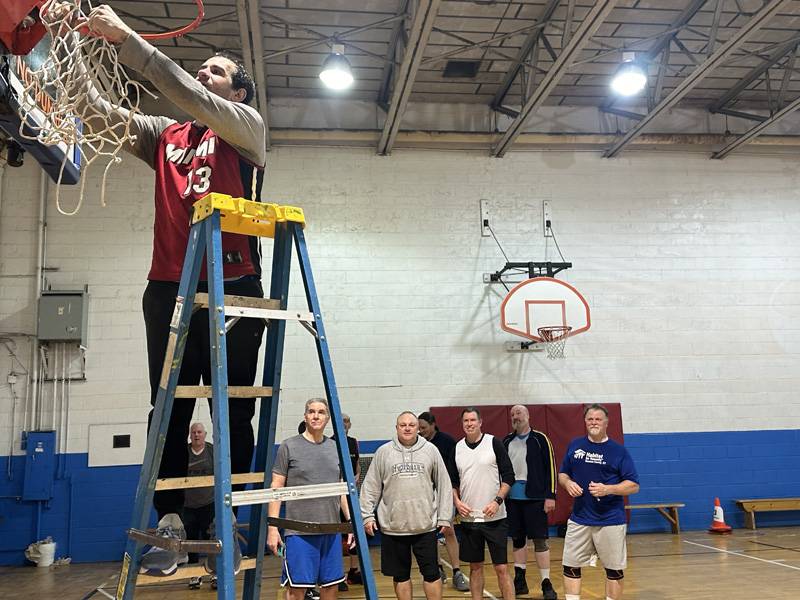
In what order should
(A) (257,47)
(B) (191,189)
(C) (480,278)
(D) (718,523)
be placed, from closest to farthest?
(B) (191,189) < (A) (257,47) < (D) (718,523) < (C) (480,278)

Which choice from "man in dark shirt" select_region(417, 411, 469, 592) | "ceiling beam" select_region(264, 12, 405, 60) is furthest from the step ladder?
"ceiling beam" select_region(264, 12, 405, 60)

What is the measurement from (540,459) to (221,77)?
244 inches

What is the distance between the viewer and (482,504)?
22.5 feet

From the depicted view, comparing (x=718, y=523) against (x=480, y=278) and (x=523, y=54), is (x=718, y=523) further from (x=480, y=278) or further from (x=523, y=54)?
(x=523, y=54)

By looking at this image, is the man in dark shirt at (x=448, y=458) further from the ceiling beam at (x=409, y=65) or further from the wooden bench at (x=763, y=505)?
the wooden bench at (x=763, y=505)

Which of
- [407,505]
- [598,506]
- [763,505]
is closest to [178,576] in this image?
[407,505]

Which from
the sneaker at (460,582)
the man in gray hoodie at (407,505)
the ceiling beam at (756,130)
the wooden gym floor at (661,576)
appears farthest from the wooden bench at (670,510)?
the ceiling beam at (756,130)

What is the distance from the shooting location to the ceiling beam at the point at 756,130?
11.2 meters

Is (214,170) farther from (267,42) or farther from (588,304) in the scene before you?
(588,304)

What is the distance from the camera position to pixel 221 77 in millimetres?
2947

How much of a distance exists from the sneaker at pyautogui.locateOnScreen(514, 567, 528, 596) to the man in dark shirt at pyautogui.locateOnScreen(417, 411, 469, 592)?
56cm

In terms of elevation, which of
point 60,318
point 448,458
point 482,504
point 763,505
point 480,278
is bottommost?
point 763,505

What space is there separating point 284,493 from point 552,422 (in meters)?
9.63

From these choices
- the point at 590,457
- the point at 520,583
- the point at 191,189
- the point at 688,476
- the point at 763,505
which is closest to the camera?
the point at 191,189
